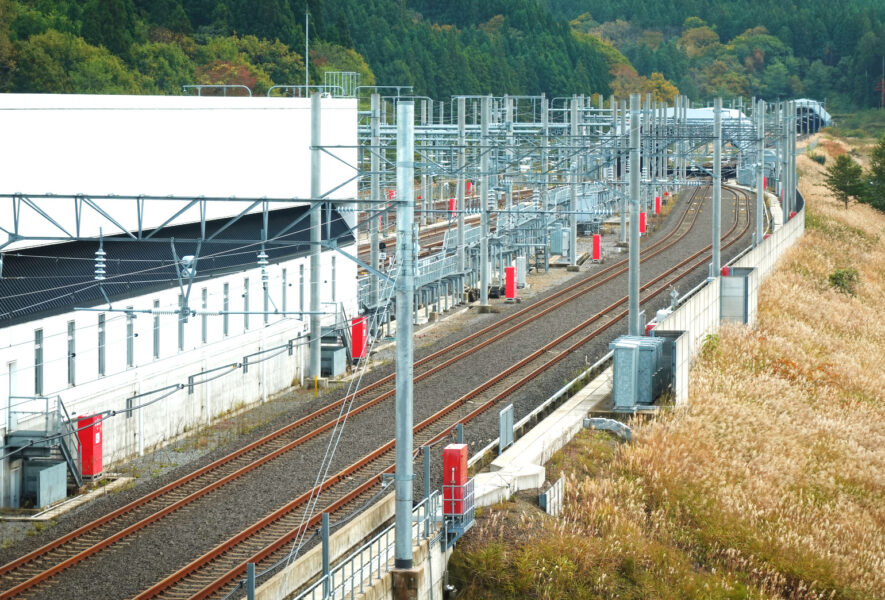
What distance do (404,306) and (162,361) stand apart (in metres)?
10.5

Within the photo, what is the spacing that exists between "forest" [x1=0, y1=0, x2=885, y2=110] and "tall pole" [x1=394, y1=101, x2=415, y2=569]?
4884 centimetres

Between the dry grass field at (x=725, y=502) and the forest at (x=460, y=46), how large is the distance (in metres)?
41.6

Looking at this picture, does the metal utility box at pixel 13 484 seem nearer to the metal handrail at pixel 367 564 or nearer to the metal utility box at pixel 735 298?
the metal handrail at pixel 367 564

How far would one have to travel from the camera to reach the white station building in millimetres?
19469

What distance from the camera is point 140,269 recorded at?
23891 mm

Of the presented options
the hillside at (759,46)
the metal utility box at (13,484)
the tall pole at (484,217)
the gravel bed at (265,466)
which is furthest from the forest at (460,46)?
the metal utility box at (13,484)

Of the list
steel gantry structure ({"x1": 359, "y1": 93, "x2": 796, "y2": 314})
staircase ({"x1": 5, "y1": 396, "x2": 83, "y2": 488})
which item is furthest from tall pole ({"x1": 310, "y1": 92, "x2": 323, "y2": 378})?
staircase ({"x1": 5, "y1": 396, "x2": 83, "y2": 488})

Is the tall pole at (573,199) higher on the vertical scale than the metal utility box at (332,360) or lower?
higher

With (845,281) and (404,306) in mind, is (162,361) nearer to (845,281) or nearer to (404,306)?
(404,306)

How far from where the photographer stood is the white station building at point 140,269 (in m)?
19.5

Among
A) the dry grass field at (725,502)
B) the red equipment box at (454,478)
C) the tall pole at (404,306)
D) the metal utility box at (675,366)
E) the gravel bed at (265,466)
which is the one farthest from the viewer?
the metal utility box at (675,366)

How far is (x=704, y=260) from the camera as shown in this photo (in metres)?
48.5

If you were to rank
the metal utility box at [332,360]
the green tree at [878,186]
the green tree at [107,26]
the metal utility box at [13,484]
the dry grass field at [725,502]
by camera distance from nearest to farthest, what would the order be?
1. the dry grass field at [725,502]
2. the metal utility box at [13,484]
3. the metal utility box at [332,360]
4. the green tree at [107,26]
5. the green tree at [878,186]

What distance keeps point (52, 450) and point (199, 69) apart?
2189 inches
